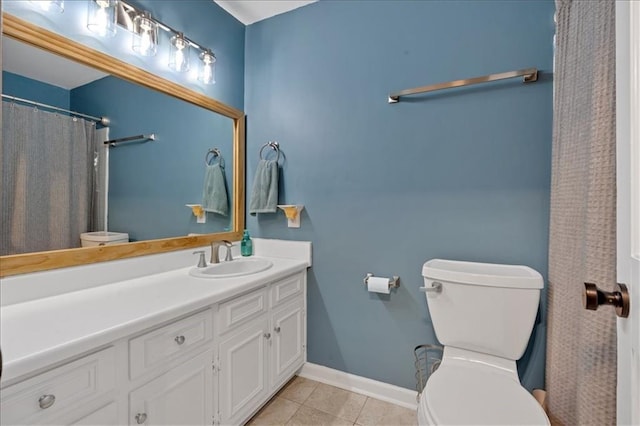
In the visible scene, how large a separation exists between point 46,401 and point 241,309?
74 cm

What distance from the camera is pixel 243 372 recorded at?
5.02 feet

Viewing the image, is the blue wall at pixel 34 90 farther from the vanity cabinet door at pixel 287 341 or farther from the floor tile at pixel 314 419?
the floor tile at pixel 314 419

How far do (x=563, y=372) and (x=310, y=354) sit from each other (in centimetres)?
136

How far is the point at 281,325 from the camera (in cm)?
182

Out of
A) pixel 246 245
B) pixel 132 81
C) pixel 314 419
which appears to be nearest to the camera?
pixel 132 81

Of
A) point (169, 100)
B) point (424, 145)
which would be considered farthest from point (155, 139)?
point (424, 145)

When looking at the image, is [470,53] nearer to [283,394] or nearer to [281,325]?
[281,325]

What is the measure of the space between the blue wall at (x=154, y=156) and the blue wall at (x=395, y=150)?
387 millimetres

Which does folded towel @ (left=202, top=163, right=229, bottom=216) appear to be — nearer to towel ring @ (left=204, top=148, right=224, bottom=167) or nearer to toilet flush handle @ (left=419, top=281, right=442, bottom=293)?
towel ring @ (left=204, top=148, right=224, bottom=167)

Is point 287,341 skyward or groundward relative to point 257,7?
groundward

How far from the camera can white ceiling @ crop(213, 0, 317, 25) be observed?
204 cm

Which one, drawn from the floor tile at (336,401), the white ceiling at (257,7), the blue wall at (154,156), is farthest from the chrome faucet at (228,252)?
the white ceiling at (257,7)

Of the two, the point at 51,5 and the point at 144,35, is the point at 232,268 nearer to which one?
the point at 144,35

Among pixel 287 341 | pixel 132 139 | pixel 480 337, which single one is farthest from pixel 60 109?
pixel 480 337
